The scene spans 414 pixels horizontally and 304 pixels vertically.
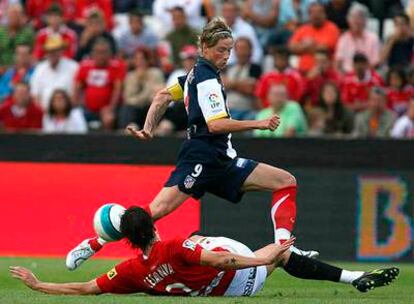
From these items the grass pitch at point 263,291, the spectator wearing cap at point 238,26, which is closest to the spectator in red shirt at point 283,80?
the spectator wearing cap at point 238,26

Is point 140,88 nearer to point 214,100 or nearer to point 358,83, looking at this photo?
point 358,83

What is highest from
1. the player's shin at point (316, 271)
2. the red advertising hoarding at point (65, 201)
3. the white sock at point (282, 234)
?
the white sock at point (282, 234)

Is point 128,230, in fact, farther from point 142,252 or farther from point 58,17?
point 58,17

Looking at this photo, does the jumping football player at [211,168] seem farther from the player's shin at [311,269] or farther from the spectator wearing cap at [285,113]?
the spectator wearing cap at [285,113]

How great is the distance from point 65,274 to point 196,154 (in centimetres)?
266

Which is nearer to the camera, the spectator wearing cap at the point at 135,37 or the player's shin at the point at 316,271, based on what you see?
the player's shin at the point at 316,271

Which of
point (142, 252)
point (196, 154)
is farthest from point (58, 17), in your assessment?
point (142, 252)

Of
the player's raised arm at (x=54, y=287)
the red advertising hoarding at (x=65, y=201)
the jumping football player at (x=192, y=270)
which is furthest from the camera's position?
the red advertising hoarding at (x=65, y=201)

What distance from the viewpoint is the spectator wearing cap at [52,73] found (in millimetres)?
18391

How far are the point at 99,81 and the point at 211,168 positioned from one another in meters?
7.94

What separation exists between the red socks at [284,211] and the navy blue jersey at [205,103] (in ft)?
1.77

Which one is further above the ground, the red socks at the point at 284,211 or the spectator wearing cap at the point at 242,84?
the red socks at the point at 284,211

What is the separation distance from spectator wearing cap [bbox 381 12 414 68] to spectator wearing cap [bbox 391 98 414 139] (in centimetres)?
190

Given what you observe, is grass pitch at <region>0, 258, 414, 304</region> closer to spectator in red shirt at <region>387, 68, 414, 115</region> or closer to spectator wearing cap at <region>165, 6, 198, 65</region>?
spectator in red shirt at <region>387, 68, 414, 115</region>
